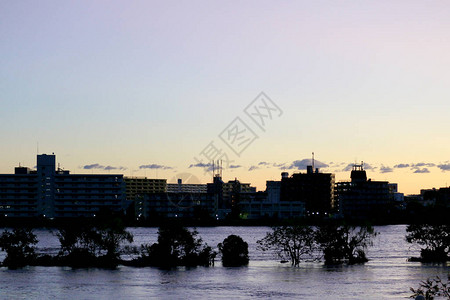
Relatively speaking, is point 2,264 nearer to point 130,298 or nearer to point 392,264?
point 130,298

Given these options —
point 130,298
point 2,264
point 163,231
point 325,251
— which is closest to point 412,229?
point 325,251

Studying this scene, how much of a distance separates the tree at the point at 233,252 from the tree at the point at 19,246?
793 inches

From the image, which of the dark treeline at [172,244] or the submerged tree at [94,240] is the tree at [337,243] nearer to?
the dark treeline at [172,244]

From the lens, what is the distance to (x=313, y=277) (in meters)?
68.1

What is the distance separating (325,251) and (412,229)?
986 cm

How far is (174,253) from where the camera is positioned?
78938 millimetres

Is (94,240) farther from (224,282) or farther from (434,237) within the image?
(434,237)

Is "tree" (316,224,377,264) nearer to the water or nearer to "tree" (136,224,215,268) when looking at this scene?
the water

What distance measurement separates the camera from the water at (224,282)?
2231 inches

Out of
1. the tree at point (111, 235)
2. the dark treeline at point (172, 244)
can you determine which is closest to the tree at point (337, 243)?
the dark treeline at point (172, 244)

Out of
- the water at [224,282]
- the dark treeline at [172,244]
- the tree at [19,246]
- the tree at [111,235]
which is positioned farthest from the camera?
the tree at [111,235]

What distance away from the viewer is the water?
56656mm

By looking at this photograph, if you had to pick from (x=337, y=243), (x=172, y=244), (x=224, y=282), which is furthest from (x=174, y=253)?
(x=337, y=243)

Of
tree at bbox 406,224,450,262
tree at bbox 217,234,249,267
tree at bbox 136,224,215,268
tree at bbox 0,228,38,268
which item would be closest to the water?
tree at bbox 217,234,249,267
